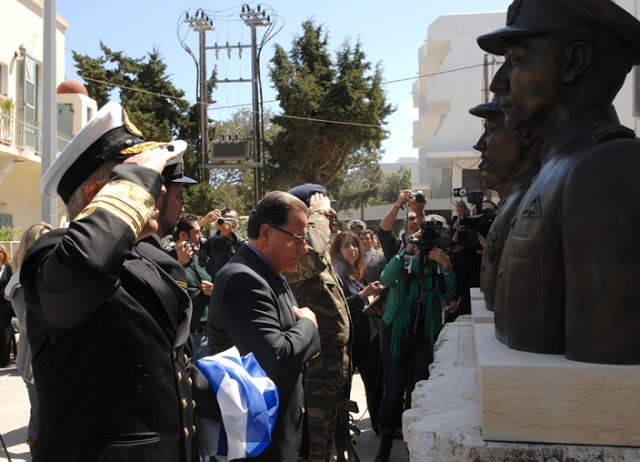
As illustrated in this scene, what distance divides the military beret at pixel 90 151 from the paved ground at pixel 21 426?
3982 millimetres

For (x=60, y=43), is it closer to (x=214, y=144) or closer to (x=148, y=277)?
(x=214, y=144)

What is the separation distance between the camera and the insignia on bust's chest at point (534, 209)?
2.06 meters

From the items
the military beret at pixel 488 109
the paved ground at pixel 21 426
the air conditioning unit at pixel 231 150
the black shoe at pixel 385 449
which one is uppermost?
the air conditioning unit at pixel 231 150

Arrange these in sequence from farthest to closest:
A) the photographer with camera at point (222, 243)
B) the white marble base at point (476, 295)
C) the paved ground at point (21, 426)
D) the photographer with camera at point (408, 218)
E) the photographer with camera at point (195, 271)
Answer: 1. the photographer with camera at point (222, 243)
2. the photographer with camera at point (195, 271)
3. the photographer with camera at point (408, 218)
4. the paved ground at point (21, 426)
5. the white marble base at point (476, 295)

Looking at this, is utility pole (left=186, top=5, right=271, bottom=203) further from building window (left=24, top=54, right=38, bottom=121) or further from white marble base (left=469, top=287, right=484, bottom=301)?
white marble base (left=469, top=287, right=484, bottom=301)

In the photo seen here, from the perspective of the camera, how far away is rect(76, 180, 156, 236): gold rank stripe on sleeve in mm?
1496

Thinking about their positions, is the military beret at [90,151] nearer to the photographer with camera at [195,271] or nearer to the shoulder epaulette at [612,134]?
the shoulder epaulette at [612,134]

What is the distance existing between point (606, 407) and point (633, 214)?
0.56 m

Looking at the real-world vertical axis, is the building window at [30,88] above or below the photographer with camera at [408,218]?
above

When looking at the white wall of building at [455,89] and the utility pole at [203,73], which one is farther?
the white wall of building at [455,89]

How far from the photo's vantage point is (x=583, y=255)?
189cm

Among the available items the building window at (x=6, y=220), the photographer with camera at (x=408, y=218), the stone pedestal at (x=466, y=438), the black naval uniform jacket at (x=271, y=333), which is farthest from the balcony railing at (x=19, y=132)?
the stone pedestal at (x=466, y=438)

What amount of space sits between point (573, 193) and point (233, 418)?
4.26 ft

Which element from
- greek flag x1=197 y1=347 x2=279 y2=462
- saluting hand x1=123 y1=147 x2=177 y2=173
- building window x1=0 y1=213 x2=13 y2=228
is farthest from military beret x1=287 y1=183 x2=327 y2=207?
building window x1=0 y1=213 x2=13 y2=228
